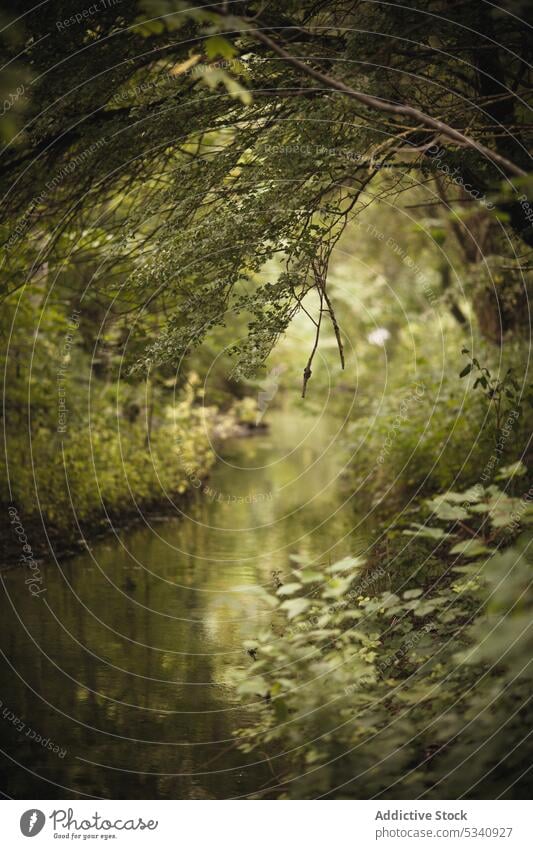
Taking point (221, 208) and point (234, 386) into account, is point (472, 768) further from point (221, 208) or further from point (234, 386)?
point (234, 386)

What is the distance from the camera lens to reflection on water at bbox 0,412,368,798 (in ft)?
14.3

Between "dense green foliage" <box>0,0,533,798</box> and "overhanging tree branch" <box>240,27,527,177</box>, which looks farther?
"dense green foliage" <box>0,0,533,798</box>

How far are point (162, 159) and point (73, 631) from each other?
11.2 ft

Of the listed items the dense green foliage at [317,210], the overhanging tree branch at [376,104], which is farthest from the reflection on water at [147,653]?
the overhanging tree branch at [376,104]

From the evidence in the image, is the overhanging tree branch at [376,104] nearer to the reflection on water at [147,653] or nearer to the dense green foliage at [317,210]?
the dense green foliage at [317,210]

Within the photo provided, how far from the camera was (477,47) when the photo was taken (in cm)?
438

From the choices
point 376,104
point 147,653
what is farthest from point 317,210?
point 147,653

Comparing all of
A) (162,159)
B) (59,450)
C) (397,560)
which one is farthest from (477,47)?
(59,450)

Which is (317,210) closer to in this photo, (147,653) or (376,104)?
(376,104)

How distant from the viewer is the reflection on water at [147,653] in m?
4.36

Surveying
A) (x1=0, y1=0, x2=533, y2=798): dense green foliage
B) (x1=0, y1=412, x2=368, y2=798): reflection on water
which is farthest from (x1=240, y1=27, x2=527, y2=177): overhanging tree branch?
(x1=0, y1=412, x2=368, y2=798): reflection on water

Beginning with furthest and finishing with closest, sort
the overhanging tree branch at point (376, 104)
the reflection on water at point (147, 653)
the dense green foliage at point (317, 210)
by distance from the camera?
the reflection on water at point (147, 653)
the dense green foliage at point (317, 210)
the overhanging tree branch at point (376, 104)

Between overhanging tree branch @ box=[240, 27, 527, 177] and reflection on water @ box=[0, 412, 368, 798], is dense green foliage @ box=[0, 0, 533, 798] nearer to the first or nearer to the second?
overhanging tree branch @ box=[240, 27, 527, 177]

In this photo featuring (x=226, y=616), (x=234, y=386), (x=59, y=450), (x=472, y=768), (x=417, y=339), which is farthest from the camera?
(x=234, y=386)
